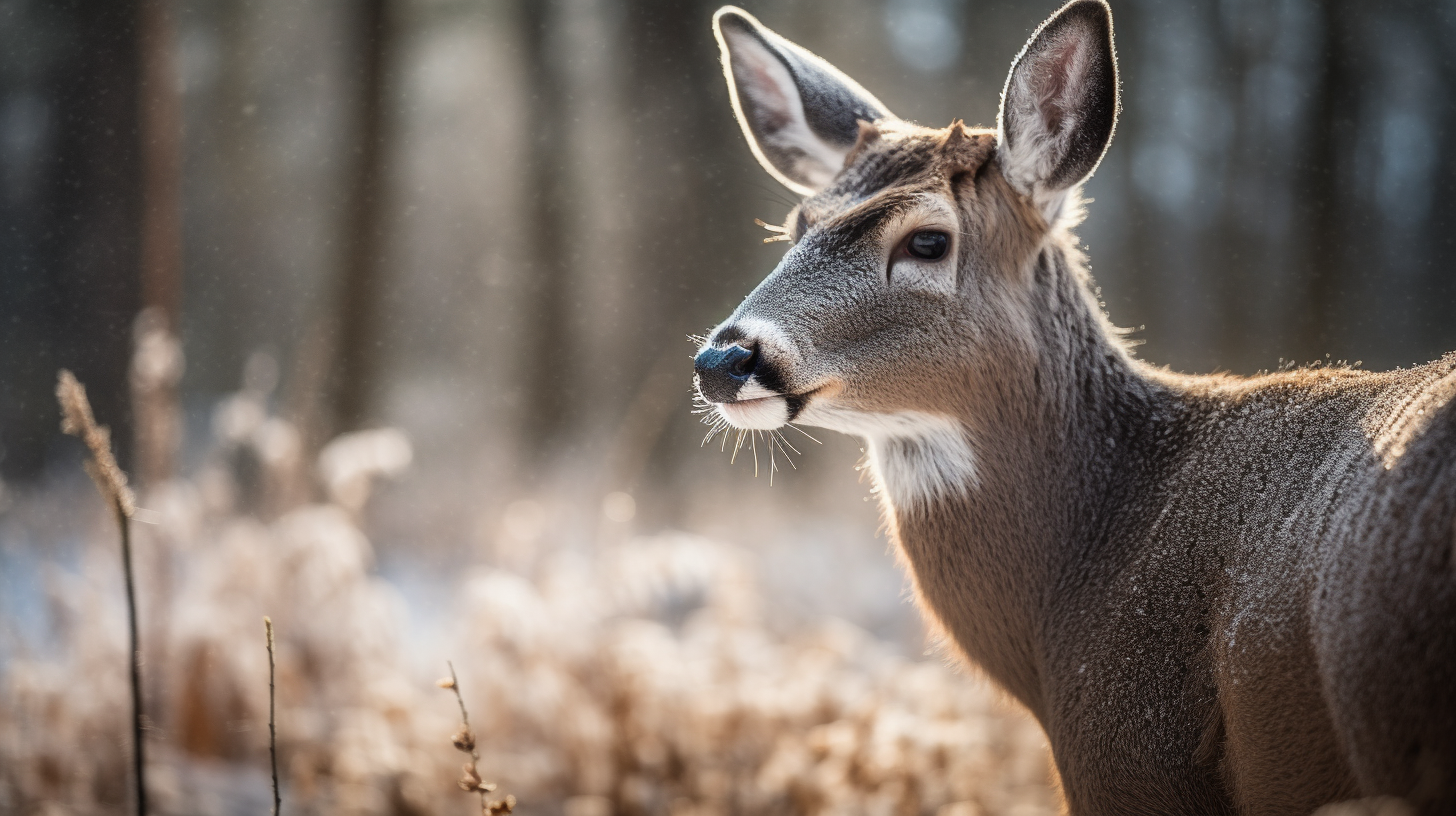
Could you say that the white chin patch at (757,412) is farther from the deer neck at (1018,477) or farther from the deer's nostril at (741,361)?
the deer neck at (1018,477)

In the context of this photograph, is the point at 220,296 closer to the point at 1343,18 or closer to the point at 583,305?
the point at 583,305

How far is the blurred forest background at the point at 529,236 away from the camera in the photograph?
538cm

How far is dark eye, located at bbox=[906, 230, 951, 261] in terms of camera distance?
Result: 2.12 m

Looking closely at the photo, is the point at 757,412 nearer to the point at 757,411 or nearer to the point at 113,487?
the point at 757,411

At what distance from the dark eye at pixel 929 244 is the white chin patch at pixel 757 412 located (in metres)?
0.48

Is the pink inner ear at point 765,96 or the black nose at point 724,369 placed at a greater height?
the pink inner ear at point 765,96

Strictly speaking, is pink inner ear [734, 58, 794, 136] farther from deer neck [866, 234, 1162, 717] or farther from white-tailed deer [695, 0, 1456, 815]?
deer neck [866, 234, 1162, 717]

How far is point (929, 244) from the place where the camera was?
83.6 inches

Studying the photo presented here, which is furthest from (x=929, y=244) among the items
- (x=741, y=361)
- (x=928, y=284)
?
(x=741, y=361)

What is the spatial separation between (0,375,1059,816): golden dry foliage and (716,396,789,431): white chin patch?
1.71m

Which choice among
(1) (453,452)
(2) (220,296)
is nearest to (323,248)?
(2) (220,296)

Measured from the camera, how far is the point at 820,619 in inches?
261

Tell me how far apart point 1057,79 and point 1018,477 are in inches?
35.4

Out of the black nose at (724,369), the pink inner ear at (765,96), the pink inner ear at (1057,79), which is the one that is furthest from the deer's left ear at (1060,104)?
the black nose at (724,369)
